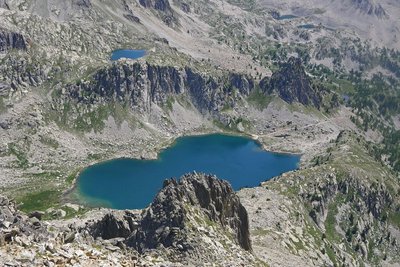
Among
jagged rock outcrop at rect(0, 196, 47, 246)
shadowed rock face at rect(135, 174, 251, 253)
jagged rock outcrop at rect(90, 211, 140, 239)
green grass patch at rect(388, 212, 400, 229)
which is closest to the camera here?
jagged rock outcrop at rect(0, 196, 47, 246)

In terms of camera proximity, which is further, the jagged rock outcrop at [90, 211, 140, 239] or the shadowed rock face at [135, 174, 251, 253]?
the jagged rock outcrop at [90, 211, 140, 239]

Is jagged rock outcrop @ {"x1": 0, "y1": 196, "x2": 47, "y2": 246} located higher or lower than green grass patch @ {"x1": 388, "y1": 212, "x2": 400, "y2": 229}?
higher

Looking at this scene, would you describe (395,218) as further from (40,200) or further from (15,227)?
(15,227)

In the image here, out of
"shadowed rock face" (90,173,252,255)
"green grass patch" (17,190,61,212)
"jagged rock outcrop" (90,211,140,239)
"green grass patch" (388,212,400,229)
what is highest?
"shadowed rock face" (90,173,252,255)

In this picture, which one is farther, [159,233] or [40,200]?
[40,200]

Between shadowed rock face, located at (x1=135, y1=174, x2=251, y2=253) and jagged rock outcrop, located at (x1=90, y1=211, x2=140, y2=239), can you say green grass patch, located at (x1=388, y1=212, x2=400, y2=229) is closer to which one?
shadowed rock face, located at (x1=135, y1=174, x2=251, y2=253)

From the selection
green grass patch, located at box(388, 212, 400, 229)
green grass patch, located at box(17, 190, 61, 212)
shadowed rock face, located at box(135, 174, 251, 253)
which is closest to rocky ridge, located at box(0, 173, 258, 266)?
shadowed rock face, located at box(135, 174, 251, 253)

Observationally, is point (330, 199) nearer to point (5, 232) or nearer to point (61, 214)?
point (61, 214)

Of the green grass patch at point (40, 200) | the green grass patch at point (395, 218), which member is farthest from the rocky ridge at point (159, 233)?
the green grass patch at point (395, 218)

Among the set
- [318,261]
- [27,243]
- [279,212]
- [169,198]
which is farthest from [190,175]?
[279,212]

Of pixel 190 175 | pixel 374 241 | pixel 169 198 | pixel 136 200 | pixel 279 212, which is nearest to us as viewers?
pixel 169 198

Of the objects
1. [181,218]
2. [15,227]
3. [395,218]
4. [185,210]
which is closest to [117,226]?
[185,210]
